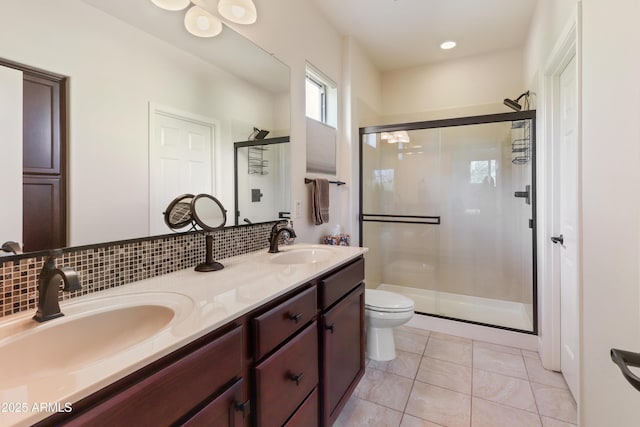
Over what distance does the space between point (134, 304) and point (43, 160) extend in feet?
1.71

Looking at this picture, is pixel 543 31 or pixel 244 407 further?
pixel 543 31

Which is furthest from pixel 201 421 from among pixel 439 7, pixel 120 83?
pixel 439 7

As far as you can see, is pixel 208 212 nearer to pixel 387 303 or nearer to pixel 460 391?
pixel 387 303

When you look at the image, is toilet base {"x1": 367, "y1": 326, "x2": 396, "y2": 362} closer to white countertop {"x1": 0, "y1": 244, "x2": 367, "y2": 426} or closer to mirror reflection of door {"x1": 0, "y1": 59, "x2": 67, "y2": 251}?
white countertop {"x1": 0, "y1": 244, "x2": 367, "y2": 426}

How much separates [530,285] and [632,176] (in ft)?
6.74

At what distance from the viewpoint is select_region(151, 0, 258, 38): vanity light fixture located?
52.9 inches

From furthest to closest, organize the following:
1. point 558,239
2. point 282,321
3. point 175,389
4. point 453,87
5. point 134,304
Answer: point 453,87 → point 558,239 → point 282,321 → point 134,304 → point 175,389

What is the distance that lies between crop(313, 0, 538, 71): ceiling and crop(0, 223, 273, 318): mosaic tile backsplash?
201 cm

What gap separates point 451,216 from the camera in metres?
3.16

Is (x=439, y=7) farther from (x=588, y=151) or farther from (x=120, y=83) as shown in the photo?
(x=120, y=83)

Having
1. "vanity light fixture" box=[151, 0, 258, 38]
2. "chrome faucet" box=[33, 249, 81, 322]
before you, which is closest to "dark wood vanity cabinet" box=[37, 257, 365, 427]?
"chrome faucet" box=[33, 249, 81, 322]

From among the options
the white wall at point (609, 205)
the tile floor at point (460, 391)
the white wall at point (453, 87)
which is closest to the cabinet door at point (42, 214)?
the tile floor at point (460, 391)

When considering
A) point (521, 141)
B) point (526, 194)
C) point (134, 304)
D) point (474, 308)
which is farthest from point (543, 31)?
point (134, 304)

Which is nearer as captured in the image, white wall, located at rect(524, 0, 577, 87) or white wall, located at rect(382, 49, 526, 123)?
white wall, located at rect(524, 0, 577, 87)
